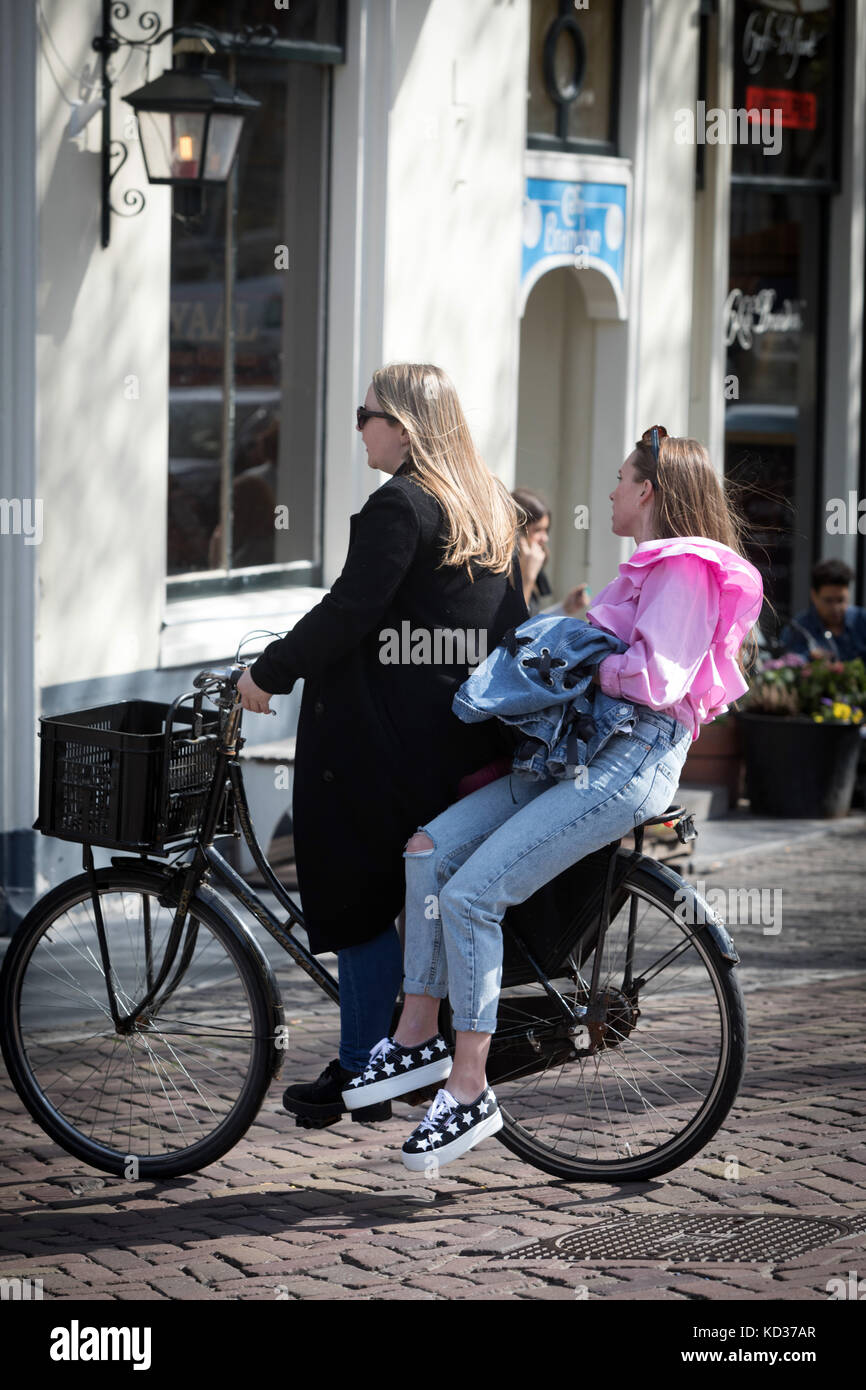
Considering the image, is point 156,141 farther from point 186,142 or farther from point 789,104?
point 789,104

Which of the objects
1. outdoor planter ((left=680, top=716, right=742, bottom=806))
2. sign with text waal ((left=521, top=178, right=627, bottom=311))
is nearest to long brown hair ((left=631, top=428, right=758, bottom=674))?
outdoor planter ((left=680, top=716, right=742, bottom=806))

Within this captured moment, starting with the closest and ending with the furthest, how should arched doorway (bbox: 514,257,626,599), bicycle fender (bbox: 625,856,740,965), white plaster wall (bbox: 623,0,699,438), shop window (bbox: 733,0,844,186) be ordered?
1. bicycle fender (bbox: 625,856,740,965)
2. white plaster wall (bbox: 623,0,699,438)
3. arched doorway (bbox: 514,257,626,599)
4. shop window (bbox: 733,0,844,186)

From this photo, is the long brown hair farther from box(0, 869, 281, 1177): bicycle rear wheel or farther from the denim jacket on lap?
box(0, 869, 281, 1177): bicycle rear wheel

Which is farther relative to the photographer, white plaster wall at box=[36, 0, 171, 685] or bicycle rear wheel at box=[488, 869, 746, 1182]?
white plaster wall at box=[36, 0, 171, 685]

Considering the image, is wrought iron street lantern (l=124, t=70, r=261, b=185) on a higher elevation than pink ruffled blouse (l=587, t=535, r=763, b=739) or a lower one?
Result: higher

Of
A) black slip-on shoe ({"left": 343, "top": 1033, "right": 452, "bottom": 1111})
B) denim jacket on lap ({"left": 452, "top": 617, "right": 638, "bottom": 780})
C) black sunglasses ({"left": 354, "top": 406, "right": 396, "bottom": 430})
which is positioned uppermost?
black sunglasses ({"left": 354, "top": 406, "right": 396, "bottom": 430})

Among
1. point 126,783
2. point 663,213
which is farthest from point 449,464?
point 663,213

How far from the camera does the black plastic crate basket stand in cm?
428

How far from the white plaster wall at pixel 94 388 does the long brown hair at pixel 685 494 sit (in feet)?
11.4

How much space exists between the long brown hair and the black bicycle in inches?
26.5

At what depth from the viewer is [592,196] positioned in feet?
35.1

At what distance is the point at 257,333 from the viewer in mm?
8781

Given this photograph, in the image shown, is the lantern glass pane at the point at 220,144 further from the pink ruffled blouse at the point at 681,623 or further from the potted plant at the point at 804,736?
the potted plant at the point at 804,736

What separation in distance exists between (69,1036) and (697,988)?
5.39 feet
